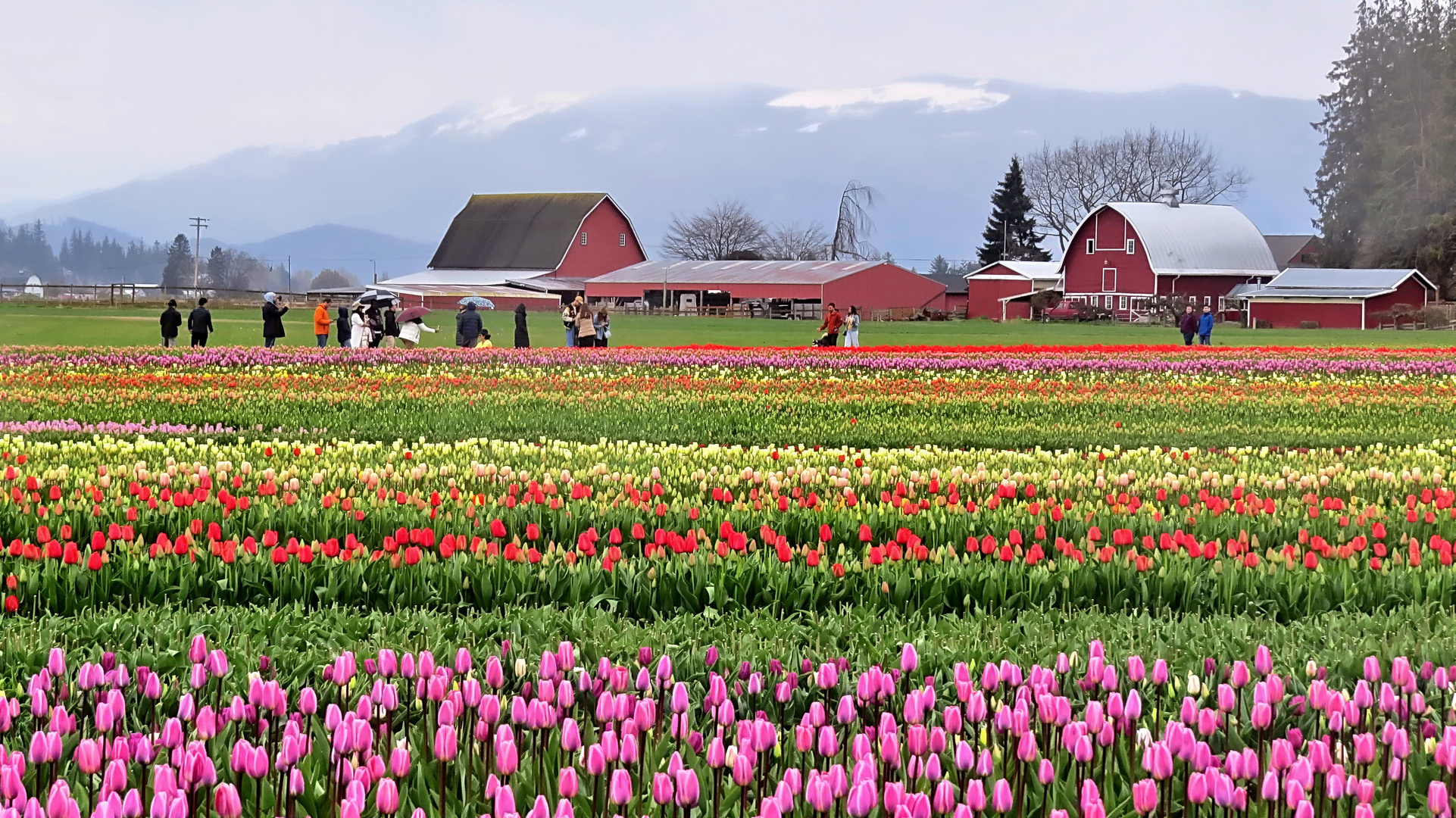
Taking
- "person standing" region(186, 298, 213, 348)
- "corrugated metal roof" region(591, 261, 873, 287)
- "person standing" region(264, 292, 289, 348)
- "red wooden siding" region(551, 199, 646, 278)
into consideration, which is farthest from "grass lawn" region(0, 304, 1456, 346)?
"red wooden siding" region(551, 199, 646, 278)

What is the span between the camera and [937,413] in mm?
16203

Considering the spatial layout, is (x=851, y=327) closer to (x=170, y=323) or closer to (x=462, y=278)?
(x=170, y=323)

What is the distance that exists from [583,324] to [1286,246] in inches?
2874

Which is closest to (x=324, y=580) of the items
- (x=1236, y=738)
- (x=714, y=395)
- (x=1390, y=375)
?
(x=1236, y=738)

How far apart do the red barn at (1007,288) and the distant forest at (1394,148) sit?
630 inches

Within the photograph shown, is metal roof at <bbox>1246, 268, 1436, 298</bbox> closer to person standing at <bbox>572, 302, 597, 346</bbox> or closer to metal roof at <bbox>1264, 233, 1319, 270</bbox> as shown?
metal roof at <bbox>1264, 233, 1319, 270</bbox>

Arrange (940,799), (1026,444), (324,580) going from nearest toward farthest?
(940,799), (324,580), (1026,444)

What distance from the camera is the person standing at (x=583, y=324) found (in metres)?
27.8

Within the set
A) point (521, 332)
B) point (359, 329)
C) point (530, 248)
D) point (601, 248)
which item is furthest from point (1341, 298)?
point (359, 329)

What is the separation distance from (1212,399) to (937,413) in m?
3.72

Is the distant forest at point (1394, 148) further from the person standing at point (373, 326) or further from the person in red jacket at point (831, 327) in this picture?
the person standing at point (373, 326)

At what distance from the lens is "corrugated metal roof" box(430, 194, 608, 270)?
95.2m

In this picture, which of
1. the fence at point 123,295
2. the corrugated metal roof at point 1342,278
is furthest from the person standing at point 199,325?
the corrugated metal roof at point 1342,278

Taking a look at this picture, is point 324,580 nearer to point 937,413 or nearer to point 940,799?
point 940,799
